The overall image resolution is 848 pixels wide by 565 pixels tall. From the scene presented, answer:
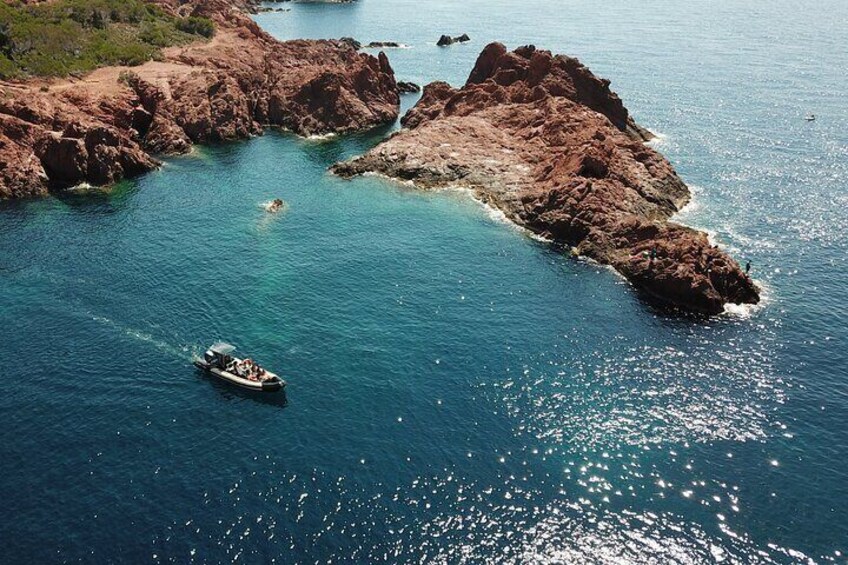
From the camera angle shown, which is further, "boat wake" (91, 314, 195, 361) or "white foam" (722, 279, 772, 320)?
"white foam" (722, 279, 772, 320)

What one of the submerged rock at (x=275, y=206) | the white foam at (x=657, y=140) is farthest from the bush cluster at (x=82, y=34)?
the white foam at (x=657, y=140)

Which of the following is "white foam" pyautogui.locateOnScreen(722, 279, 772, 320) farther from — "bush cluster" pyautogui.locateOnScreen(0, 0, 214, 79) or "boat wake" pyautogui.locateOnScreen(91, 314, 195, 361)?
"bush cluster" pyautogui.locateOnScreen(0, 0, 214, 79)

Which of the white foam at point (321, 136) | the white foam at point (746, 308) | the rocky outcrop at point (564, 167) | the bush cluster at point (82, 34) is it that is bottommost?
the white foam at point (746, 308)

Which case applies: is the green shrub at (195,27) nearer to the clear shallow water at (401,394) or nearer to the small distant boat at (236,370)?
the clear shallow water at (401,394)

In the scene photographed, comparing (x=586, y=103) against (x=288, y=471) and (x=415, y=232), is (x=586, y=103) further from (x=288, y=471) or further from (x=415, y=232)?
(x=288, y=471)

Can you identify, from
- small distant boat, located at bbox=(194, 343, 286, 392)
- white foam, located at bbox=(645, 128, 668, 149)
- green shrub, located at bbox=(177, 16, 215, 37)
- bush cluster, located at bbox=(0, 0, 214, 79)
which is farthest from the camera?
green shrub, located at bbox=(177, 16, 215, 37)

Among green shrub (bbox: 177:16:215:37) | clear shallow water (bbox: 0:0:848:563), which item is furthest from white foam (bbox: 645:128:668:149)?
green shrub (bbox: 177:16:215:37)
